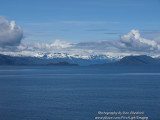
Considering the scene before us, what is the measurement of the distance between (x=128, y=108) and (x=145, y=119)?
8756 millimetres

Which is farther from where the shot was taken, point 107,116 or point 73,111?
point 73,111

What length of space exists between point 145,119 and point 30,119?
2146 cm

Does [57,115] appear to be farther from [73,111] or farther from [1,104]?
[1,104]

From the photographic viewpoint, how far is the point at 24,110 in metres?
57.2

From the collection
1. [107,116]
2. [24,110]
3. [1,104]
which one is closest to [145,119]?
A: [107,116]

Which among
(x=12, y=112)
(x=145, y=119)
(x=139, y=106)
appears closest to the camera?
(x=145, y=119)

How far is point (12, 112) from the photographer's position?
182 feet

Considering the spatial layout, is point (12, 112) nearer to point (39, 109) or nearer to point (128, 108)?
point (39, 109)

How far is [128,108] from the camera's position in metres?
58.4

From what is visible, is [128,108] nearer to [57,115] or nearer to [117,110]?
[117,110]

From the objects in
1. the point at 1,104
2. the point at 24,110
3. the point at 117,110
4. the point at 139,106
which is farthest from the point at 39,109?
the point at 139,106

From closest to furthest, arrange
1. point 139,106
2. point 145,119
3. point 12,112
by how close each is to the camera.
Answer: point 145,119 < point 12,112 < point 139,106

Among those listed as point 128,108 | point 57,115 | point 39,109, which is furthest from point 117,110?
point 39,109

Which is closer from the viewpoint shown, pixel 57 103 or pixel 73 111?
pixel 73 111
